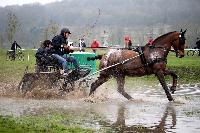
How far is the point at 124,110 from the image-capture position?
45.9 ft

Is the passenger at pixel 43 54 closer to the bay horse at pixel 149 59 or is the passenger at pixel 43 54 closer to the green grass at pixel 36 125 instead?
the bay horse at pixel 149 59

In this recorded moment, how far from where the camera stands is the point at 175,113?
43.7 feet

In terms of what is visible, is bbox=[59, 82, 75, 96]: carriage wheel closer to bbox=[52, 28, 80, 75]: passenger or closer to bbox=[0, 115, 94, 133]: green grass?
bbox=[52, 28, 80, 75]: passenger

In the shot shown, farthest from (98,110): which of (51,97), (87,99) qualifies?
(51,97)

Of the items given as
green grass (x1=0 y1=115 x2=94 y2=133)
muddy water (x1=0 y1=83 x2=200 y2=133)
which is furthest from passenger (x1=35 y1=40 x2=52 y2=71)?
green grass (x1=0 y1=115 x2=94 y2=133)

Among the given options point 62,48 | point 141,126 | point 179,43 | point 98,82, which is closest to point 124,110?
point 141,126

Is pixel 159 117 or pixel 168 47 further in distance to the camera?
pixel 168 47

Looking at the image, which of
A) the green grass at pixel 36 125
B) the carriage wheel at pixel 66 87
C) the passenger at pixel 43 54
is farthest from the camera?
the passenger at pixel 43 54

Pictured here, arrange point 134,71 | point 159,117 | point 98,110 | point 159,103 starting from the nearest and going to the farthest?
point 159,117, point 98,110, point 159,103, point 134,71

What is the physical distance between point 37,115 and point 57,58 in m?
4.84

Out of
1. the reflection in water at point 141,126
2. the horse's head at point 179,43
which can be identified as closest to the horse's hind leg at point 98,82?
the horse's head at point 179,43

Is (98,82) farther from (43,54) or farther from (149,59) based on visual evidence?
(43,54)

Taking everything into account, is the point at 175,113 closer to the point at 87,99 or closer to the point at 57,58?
the point at 87,99

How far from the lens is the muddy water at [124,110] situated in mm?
11209
